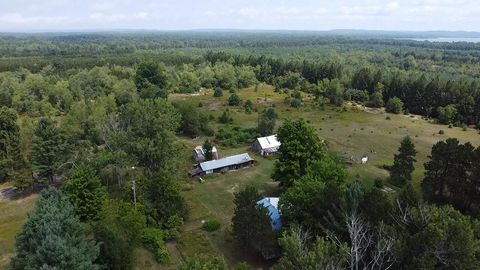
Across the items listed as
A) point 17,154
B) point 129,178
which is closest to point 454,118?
point 129,178

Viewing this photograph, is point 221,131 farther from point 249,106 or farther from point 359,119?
point 359,119

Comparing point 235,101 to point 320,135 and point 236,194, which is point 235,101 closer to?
point 320,135

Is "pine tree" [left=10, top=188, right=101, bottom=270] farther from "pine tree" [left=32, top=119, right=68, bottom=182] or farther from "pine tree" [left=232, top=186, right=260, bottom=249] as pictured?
"pine tree" [left=32, top=119, right=68, bottom=182]

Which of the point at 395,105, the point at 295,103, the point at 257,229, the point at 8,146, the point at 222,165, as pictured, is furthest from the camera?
the point at 295,103

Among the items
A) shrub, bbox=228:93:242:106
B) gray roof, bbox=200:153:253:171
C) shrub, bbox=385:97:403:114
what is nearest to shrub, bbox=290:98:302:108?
shrub, bbox=228:93:242:106

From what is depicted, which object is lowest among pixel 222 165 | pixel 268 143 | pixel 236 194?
pixel 222 165

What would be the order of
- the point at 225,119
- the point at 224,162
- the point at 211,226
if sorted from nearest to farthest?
the point at 211,226
the point at 224,162
the point at 225,119

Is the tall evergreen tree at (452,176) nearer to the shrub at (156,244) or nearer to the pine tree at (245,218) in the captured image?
the pine tree at (245,218)

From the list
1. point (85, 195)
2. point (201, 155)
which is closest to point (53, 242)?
point (85, 195)
